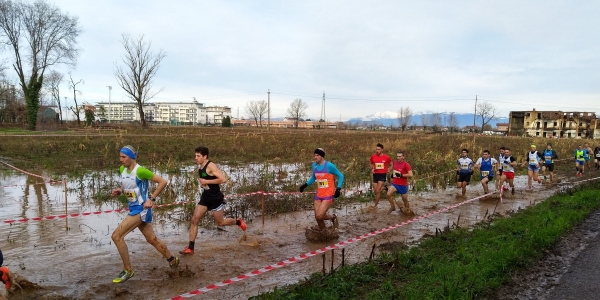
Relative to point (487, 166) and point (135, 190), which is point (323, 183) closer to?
point (135, 190)

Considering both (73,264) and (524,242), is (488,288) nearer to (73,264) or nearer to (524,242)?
(524,242)

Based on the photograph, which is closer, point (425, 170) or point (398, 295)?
point (398, 295)

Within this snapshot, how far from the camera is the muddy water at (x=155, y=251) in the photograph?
5.12 metres

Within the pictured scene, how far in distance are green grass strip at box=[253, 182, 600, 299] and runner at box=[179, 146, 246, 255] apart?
2.05 meters

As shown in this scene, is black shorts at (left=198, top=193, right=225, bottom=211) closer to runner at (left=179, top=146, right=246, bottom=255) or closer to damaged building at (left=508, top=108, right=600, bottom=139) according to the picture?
runner at (left=179, top=146, right=246, bottom=255)

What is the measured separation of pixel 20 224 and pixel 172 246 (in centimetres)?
367

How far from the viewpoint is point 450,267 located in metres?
5.42

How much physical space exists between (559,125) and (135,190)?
10024 centimetres

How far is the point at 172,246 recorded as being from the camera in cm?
685

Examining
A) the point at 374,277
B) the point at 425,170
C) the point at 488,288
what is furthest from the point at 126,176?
the point at 425,170

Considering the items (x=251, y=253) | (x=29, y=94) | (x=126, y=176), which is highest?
(x=29, y=94)

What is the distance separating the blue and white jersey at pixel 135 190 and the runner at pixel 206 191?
3.24ft

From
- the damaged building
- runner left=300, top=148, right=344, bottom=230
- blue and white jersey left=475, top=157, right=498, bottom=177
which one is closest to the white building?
the damaged building

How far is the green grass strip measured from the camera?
4633 mm
